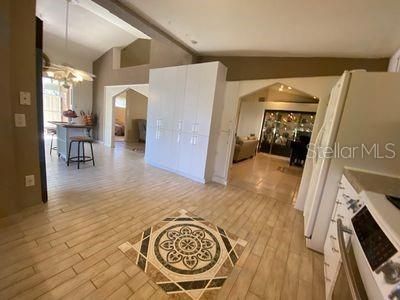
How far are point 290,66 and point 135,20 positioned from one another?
2777mm

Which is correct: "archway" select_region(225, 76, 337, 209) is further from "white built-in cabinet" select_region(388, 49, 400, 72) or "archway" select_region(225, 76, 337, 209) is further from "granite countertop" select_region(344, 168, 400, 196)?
"granite countertop" select_region(344, 168, 400, 196)

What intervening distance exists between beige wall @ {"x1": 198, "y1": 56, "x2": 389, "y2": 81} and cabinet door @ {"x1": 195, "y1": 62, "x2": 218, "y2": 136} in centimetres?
57

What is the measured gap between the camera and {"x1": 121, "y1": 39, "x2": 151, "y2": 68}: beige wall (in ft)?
22.5

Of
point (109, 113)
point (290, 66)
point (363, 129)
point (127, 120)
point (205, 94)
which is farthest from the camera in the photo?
point (127, 120)

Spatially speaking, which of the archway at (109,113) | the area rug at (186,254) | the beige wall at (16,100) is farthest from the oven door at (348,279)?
the archway at (109,113)

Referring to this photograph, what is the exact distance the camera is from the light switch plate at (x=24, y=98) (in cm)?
209

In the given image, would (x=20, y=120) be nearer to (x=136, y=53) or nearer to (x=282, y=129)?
(x=136, y=53)

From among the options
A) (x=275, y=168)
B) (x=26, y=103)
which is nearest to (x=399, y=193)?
(x=26, y=103)

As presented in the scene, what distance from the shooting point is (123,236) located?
6.79 feet

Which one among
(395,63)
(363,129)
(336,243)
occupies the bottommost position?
(336,243)

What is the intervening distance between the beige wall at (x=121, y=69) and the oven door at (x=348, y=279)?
437 centimetres

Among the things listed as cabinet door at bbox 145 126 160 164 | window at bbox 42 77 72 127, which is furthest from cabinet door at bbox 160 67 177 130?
window at bbox 42 77 72 127

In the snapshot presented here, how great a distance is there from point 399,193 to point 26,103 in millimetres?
3677

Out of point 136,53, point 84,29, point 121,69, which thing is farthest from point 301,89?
point 136,53
